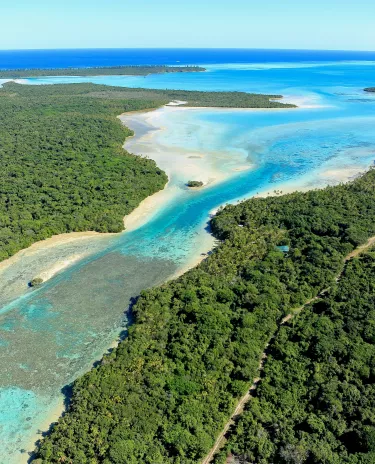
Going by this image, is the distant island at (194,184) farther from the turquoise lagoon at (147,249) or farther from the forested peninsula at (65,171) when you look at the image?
the forested peninsula at (65,171)

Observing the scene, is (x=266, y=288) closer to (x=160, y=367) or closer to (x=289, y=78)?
(x=160, y=367)

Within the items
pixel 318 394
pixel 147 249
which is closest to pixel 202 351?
pixel 318 394

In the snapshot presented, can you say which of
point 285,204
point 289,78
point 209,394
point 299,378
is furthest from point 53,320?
point 289,78

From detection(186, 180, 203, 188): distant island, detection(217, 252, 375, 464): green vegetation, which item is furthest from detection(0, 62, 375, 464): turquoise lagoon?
detection(217, 252, 375, 464): green vegetation

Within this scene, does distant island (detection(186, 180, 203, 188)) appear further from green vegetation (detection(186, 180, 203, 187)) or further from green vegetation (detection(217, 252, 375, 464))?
green vegetation (detection(217, 252, 375, 464))

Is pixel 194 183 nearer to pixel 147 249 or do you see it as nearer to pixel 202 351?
pixel 147 249

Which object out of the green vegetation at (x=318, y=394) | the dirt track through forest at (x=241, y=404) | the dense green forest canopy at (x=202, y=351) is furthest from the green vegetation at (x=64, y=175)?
the green vegetation at (x=318, y=394)
